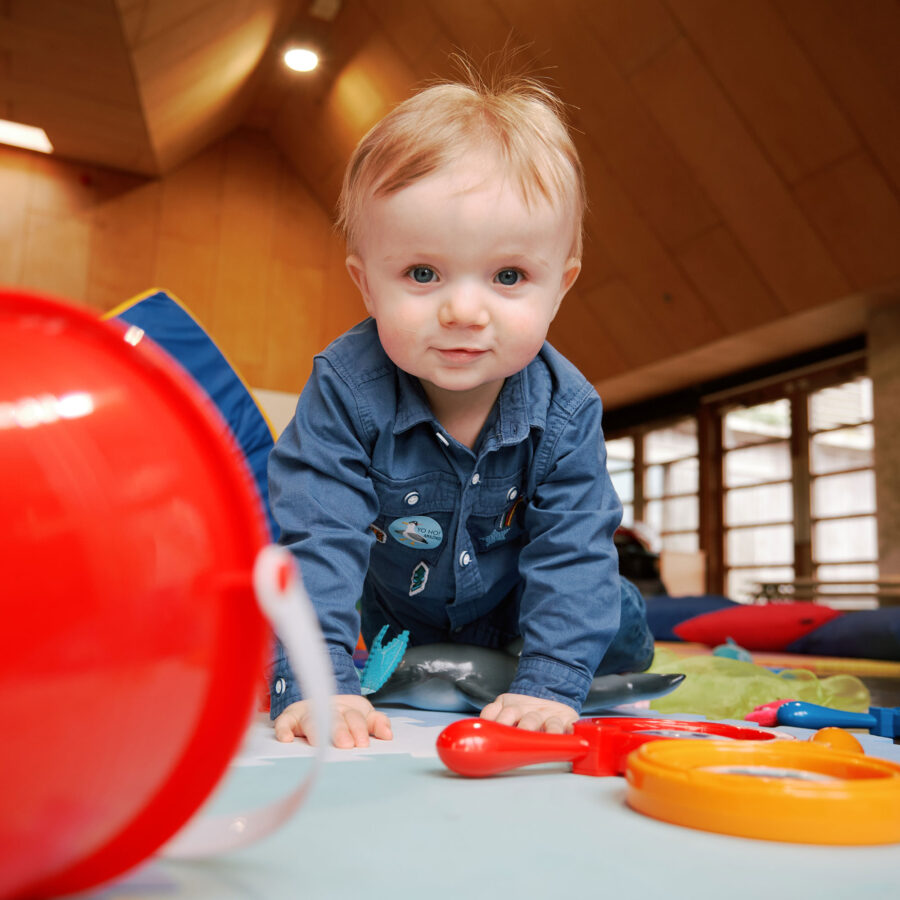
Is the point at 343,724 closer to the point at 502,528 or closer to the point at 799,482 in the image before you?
the point at 502,528

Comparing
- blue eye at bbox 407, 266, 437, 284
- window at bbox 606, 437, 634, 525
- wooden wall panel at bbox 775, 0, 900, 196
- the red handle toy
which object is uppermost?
wooden wall panel at bbox 775, 0, 900, 196

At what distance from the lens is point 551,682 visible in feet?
2.31

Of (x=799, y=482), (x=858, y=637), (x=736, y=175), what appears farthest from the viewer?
(x=799, y=482)

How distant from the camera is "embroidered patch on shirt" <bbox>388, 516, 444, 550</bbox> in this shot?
817mm

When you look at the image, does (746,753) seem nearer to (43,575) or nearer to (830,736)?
(830,736)

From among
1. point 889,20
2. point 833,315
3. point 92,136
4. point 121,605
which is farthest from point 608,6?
point 121,605

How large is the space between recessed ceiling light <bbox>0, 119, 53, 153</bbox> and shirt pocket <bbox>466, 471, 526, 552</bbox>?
4.22 metres

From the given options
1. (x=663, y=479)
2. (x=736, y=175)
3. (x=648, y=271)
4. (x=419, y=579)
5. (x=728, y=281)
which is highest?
(x=736, y=175)

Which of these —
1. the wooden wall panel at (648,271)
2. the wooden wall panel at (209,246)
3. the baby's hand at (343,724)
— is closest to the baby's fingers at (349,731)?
the baby's hand at (343,724)

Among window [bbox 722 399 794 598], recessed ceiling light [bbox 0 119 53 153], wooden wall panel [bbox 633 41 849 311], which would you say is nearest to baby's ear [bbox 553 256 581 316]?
wooden wall panel [bbox 633 41 849 311]

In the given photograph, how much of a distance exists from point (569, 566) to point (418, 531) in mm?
144

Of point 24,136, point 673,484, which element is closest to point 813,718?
point 673,484

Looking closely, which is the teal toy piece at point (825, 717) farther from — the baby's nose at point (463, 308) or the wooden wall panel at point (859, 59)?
the wooden wall panel at point (859, 59)

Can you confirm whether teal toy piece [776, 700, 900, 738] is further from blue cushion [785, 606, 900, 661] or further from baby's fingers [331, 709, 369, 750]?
blue cushion [785, 606, 900, 661]
